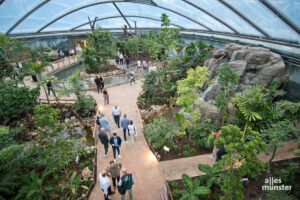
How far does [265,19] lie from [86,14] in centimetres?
1842

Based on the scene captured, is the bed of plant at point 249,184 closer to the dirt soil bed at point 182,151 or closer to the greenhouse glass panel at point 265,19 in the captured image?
the dirt soil bed at point 182,151

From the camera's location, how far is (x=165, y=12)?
16828 millimetres

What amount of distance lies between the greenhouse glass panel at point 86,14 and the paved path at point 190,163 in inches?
723

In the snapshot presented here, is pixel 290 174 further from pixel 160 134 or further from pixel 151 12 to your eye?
pixel 151 12

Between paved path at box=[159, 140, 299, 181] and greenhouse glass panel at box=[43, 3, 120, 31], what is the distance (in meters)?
18.4

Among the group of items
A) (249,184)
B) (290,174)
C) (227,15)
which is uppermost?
(227,15)

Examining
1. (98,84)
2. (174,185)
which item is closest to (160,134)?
(174,185)

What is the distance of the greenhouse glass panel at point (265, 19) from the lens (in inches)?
320

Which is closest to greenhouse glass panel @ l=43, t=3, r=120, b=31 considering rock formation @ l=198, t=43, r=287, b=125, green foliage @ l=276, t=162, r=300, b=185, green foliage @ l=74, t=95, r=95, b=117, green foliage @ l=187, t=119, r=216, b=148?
green foliage @ l=74, t=95, r=95, b=117

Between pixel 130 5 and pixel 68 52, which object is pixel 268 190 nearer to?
pixel 130 5

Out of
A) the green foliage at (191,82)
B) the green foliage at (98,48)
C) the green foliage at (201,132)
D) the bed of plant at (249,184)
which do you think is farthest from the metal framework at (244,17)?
the green foliage at (98,48)

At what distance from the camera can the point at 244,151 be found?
3.76 metres

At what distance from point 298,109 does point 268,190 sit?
9.74 ft

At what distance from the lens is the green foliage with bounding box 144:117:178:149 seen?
23.4 ft
